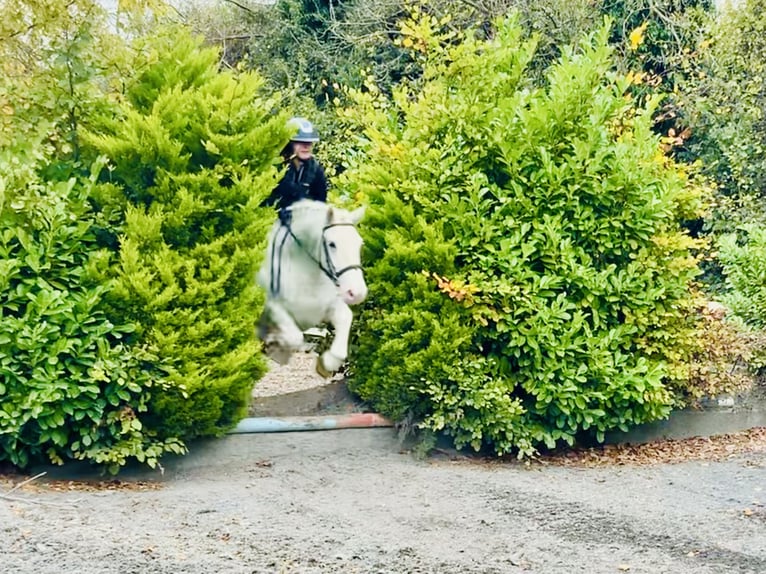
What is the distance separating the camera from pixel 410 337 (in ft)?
18.7

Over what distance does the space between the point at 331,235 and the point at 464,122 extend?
1.30 metres

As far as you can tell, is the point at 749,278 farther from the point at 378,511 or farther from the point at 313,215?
the point at 378,511

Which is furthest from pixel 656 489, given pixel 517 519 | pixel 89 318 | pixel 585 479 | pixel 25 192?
pixel 25 192

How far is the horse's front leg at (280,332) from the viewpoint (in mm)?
5594

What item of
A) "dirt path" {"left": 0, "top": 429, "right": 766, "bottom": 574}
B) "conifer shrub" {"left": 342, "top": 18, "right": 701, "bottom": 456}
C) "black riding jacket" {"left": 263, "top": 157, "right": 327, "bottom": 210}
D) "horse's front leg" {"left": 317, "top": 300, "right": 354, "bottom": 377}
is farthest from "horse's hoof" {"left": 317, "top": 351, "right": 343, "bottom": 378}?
"black riding jacket" {"left": 263, "top": 157, "right": 327, "bottom": 210}

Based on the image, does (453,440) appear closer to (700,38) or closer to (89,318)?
(89,318)

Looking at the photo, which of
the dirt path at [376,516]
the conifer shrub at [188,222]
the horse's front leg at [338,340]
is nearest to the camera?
the dirt path at [376,516]

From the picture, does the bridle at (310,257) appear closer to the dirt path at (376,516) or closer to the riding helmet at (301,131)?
the riding helmet at (301,131)

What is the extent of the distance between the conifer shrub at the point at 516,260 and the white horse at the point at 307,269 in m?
0.37

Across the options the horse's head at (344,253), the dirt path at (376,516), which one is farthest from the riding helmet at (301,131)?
the dirt path at (376,516)

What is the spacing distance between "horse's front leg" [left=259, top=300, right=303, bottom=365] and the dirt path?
0.57 meters

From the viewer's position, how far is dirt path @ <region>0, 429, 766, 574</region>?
393 cm

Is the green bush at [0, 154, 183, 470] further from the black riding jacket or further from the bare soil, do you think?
the black riding jacket

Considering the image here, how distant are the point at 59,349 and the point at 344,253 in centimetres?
184
